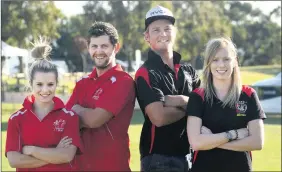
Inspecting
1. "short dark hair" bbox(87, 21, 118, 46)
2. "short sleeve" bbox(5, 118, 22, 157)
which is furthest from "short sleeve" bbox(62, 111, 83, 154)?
"short dark hair" bbox(87, 21, 118, 46)

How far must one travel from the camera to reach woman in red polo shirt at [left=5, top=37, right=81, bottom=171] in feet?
13.0

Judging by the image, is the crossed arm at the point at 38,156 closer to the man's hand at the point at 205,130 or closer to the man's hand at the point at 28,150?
the man's hand at the point at 28,150

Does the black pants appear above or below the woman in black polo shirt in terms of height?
below

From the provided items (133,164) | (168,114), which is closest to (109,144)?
(168,114)

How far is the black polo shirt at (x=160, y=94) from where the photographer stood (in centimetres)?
417

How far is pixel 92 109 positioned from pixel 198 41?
37.7 m

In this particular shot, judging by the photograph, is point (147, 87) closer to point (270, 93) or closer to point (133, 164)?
point (133, 164)

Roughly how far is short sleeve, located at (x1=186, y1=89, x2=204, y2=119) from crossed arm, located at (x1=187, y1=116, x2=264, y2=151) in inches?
1.4

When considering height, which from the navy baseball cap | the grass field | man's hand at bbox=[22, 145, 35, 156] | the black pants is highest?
the navy baseball cap

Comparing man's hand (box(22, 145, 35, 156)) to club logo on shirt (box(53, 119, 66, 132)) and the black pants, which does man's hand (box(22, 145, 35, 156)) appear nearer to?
club logo on shirt (box(53, 119, 66, 132))

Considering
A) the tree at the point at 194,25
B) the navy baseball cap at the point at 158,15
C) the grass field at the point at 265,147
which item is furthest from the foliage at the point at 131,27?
the navy baseball cap at the point at 158,15

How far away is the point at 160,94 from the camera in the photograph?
415 centimetres

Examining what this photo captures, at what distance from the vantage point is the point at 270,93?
29125 millimetres

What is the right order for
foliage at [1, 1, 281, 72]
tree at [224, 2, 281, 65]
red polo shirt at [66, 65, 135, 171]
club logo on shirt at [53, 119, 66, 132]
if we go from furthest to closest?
tree at [224, 2, 281, 65] < foliage at [1, 1, 281, 72] < red polo shirt at [66, 65, 135, 171] < club logo on shirt at [53, 119, 66, 132]
